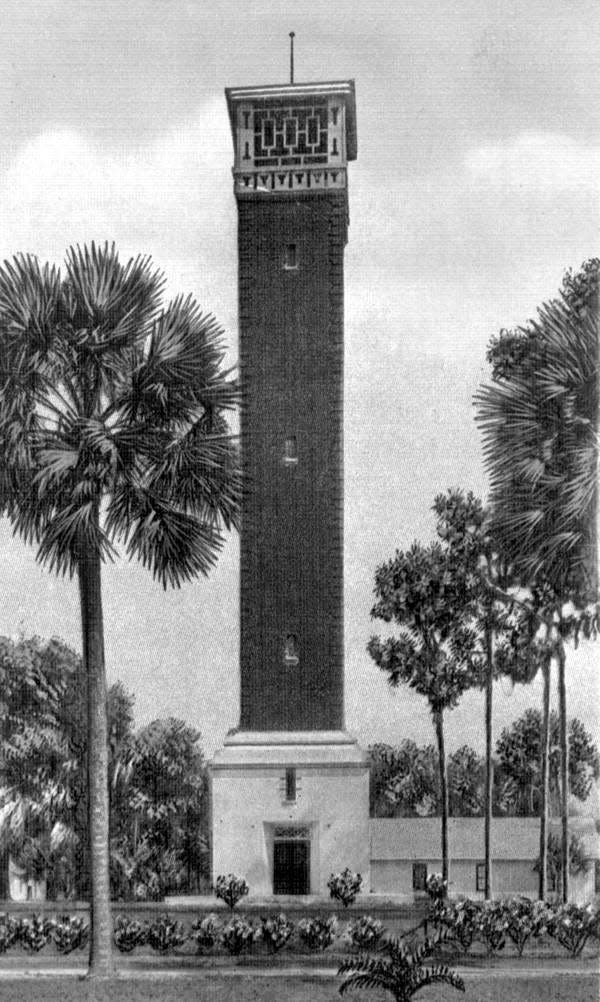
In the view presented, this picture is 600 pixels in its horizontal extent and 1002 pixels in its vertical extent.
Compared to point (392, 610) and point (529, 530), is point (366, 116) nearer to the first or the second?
point (529, 530)

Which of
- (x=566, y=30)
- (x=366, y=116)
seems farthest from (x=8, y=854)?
(x=566, y=30)

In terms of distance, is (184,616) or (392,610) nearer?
(184,616)

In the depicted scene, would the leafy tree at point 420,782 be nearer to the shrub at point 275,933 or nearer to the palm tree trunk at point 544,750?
the palm tree trunk at point 544,750

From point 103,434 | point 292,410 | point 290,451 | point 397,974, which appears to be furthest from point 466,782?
point 397,974

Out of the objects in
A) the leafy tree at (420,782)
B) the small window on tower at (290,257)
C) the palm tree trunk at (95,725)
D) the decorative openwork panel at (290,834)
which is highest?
the small window on tower at (290,257)

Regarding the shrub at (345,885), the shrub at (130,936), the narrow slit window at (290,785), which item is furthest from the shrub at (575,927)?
the narrow slit window at (290,785)

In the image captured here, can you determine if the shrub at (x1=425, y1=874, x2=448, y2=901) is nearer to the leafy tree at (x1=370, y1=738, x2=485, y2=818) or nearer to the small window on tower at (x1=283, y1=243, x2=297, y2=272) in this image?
the small window on tower at (x1=283, y1=243, x2=297, y2=272)

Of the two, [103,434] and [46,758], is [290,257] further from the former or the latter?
[46,758]
